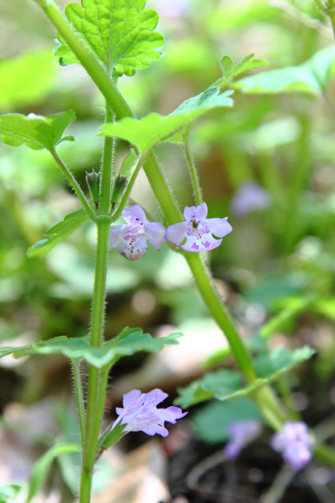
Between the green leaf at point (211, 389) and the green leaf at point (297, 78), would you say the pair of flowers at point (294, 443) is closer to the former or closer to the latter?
the green leaf at point (211, 389)

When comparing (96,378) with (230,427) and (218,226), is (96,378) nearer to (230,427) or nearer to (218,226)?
(218,226)

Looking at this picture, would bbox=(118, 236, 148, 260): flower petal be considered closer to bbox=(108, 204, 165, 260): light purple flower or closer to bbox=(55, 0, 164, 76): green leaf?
bbox=(108, 204, 165, 260): light purple flower

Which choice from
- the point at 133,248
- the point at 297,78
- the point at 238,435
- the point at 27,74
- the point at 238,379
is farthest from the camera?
the point at 27,74

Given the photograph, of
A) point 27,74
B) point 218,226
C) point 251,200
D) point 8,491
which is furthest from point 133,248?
point 251,200

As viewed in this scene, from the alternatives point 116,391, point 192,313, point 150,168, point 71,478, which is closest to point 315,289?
point 192,313

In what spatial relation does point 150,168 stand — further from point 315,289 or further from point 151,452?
point 315,289
